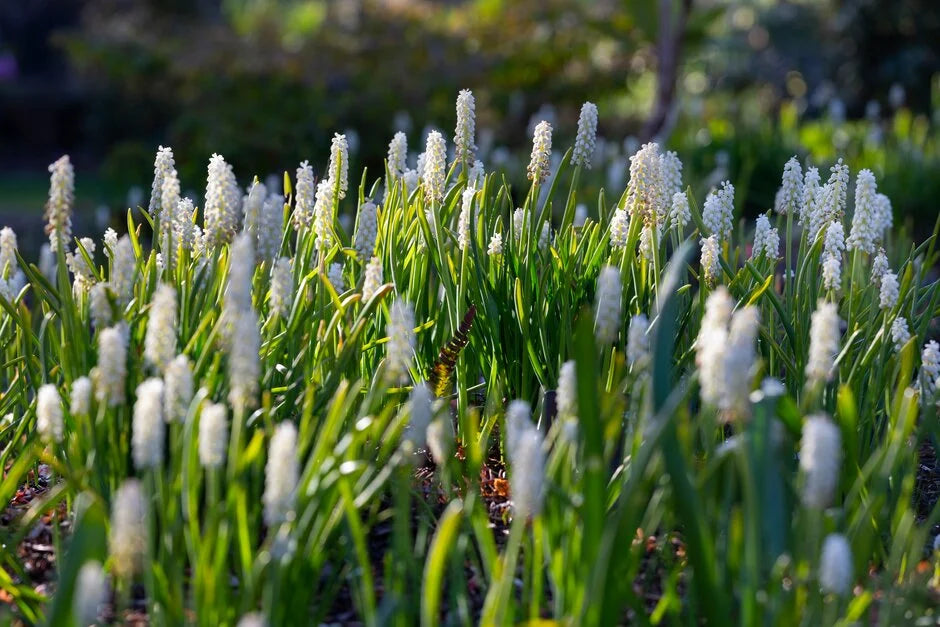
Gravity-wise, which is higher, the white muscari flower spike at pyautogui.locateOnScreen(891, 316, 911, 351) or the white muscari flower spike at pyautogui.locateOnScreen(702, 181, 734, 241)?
the white muscari flower spike at pyautogui.locateOnScreen(702, 181, 734, 241)

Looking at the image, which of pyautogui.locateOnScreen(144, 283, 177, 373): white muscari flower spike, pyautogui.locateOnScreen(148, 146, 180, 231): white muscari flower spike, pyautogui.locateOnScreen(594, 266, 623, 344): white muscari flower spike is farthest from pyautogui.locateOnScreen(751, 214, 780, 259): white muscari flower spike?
pyautogui.locateOnScreen(144, 283, 177, 373): white muscari flower spike

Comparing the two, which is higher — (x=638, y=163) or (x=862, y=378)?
(x=638, y=163)

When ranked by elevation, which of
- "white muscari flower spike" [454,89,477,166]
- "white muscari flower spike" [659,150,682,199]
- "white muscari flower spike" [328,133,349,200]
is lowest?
"white muscari flower spike" [659,150,682,199]

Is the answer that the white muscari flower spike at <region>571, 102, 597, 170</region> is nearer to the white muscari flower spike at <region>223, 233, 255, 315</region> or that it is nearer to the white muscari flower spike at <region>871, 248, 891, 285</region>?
the white muscari flower spike at <region>871, 248, 891, 285</region>

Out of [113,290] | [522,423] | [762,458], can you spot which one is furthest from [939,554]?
[113,290]

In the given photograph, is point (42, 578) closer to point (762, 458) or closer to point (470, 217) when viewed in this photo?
point (470, 217)

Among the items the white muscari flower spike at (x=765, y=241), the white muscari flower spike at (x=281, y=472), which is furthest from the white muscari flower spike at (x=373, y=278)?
the white muscari flower spike at (x=765, y=241)

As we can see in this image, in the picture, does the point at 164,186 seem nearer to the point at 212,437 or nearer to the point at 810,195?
the point at 212,437
